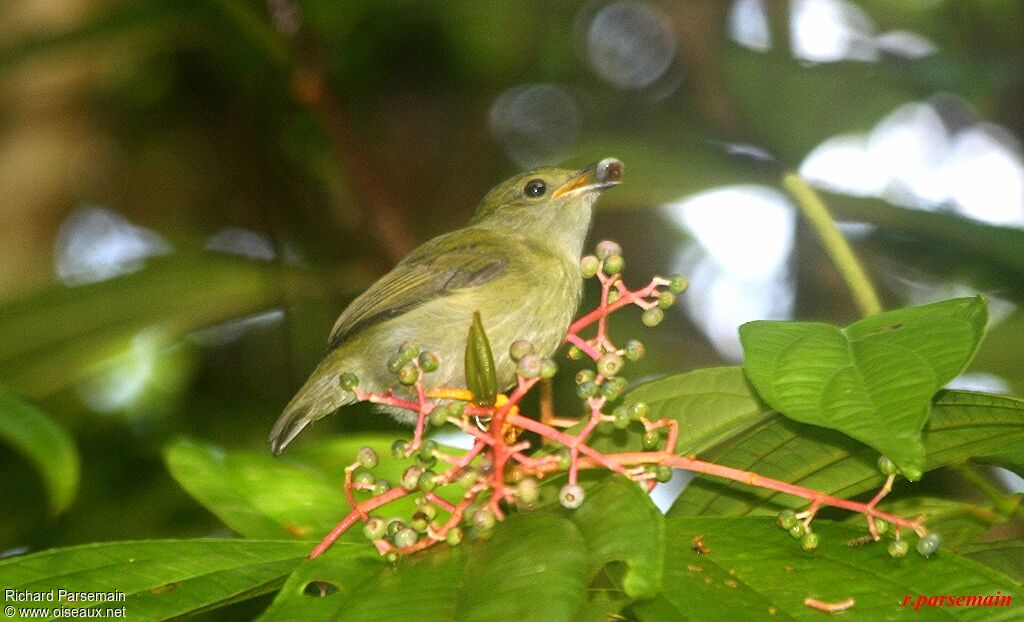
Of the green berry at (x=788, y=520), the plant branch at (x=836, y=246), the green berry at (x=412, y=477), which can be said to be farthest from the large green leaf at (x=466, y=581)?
the plant branch at (x=836, y=246)

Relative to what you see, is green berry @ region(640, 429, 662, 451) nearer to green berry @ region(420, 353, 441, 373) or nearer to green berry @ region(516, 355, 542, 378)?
green berry @ region(516, 355, 542, 378)

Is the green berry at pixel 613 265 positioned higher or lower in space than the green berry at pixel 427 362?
higher

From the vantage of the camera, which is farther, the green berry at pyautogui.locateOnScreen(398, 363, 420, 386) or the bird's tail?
the bird's tail

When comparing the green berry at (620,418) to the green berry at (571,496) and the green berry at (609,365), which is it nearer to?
the green berry at (609,365)

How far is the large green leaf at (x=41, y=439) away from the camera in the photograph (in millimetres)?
2205

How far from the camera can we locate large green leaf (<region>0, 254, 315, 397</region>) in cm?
338

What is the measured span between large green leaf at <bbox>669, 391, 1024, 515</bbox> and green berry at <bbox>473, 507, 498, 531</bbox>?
1.74 ft

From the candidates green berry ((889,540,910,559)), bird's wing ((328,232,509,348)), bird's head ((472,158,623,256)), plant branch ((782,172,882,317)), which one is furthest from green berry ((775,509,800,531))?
bird's head ((472,158,623,256))

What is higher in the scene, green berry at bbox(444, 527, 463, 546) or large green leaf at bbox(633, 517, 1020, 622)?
green berry at bbox(444, 527, 463, 546)

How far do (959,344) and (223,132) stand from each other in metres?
4.93

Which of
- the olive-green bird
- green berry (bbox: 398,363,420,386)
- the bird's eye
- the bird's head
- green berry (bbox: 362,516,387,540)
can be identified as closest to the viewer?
green berry (bbox: 362,516,387,540)

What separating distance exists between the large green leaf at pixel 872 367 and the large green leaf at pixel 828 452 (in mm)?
190

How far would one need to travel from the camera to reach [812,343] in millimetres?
1777

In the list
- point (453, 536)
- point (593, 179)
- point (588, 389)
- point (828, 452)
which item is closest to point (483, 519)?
point (453, 536)
